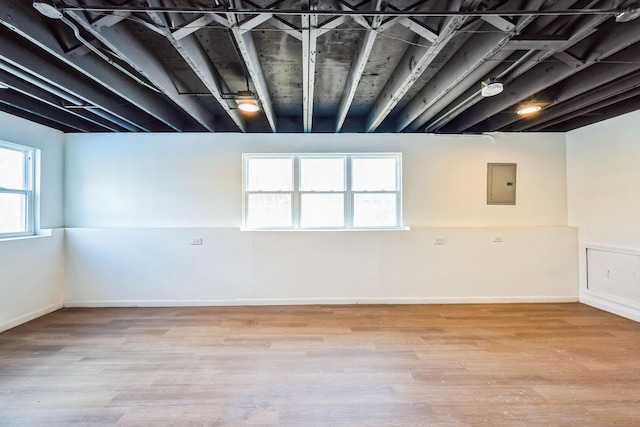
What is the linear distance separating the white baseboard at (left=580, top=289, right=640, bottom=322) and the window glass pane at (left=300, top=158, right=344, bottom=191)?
350cm

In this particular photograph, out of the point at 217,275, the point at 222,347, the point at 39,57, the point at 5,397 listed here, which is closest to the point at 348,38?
the point at 39,57

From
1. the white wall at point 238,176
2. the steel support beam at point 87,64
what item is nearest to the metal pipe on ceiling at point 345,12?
the steel support beam at point 87,64

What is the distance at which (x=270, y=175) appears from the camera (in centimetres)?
417

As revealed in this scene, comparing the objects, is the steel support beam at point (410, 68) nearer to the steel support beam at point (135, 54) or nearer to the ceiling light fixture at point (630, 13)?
the ceiling light fixture at point (630, 13)

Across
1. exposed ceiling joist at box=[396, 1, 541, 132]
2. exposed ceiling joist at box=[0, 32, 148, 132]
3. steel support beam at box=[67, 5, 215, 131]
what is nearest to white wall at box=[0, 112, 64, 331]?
exposed ceiling joist at box=[0, 32, 148, 132]

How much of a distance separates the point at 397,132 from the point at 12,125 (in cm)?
453

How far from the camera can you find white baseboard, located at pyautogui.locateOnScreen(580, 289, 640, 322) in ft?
11.2

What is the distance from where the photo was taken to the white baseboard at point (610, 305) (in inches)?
134

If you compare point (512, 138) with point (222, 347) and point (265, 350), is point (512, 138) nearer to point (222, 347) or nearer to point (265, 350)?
point (265, 350)

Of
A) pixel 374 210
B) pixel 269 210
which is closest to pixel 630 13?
pixel 374 210

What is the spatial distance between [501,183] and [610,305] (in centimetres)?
191

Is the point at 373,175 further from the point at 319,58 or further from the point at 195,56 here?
the point at 195,56

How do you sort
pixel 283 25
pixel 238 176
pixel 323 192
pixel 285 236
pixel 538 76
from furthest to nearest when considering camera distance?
pixel 323 192, pixel 238 176, pixel 285 236, pixel 538 76, pixel 283 25

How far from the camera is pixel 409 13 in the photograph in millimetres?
1669
